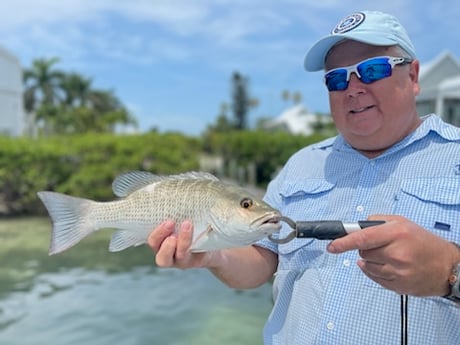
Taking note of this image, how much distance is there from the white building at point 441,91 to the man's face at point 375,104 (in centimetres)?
1075

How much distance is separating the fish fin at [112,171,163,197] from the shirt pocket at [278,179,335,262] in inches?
21.9

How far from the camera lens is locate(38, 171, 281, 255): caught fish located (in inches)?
61.5

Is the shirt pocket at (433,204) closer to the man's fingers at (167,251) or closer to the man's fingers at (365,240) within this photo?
the man's fingers at (365,240)

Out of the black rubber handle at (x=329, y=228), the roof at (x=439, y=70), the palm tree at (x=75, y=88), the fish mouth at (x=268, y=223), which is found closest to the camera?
the black rubber handle at (x=329, y=228)

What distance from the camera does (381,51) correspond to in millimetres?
1835

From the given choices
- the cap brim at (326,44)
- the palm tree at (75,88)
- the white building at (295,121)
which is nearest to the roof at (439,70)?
the white building at (295,121)

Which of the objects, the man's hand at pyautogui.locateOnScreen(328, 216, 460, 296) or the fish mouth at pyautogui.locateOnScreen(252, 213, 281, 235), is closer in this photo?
the man's hand at pyautogui.locateOnScreen(328, 216, 460, 296)

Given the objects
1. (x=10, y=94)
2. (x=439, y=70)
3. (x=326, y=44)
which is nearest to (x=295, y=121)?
(x=439, y=70)

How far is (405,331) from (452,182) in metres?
0.55

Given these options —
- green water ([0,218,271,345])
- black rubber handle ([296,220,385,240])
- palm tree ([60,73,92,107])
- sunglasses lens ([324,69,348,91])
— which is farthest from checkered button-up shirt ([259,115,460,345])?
palm tree ([60,73,92,107])

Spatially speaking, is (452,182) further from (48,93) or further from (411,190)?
(48,93)

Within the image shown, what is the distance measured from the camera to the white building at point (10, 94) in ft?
88.9

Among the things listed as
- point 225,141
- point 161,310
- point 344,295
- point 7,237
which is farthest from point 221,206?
point 225,141

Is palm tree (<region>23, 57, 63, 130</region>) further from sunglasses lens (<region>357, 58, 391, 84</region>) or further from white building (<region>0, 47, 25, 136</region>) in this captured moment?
sunglasses lens (<region>357, 58, 391, 84</region>)
